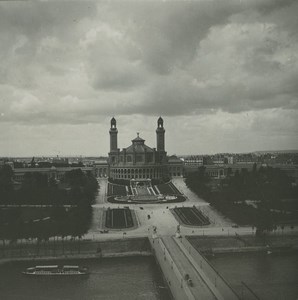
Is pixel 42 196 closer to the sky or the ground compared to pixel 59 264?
closer to the sky

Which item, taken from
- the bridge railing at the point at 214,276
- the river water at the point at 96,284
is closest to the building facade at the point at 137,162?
the bridge railing at the point at 214,276

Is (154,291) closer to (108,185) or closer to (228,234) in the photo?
(228,234)

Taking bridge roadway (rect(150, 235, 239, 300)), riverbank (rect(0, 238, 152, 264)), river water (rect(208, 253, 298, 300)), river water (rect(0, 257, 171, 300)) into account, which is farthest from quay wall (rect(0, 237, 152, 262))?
river water (rect(208, 253, 298, 300))

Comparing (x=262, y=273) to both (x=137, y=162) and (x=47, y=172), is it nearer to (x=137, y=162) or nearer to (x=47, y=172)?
(x=137, y=162)

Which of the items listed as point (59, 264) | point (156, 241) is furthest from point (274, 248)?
point (59, 264)

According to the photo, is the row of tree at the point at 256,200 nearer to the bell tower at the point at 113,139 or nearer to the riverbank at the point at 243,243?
the riverbank at the point at 243,243

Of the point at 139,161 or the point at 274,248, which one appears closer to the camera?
the point at 274,248

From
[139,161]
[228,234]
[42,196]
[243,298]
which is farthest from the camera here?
[139,161]
